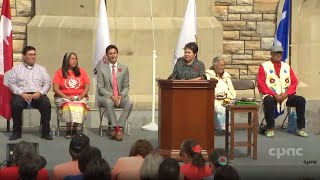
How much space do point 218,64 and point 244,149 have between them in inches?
68.8

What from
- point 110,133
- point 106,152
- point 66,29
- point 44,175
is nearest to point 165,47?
Result: point 66,29

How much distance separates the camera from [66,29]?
48.1 ft

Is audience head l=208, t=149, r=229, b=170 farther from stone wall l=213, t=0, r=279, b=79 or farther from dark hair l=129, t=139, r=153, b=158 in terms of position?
stone wall l=213, t=0, r=279, b=79

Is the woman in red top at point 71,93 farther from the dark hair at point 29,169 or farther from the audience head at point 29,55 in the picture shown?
the dark hair at point 29,169

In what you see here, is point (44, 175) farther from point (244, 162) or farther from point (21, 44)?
point (21, 44)

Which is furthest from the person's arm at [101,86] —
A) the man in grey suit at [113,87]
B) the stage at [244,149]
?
the stage at [244,149]

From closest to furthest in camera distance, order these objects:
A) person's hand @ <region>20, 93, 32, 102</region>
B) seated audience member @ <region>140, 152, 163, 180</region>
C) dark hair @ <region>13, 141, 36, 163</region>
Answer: seated audience member @ <region>140, 152, 163, 180</region>, dark hair @ <region>13, 141, 36, 163</region>, person's hand @ <region>20, 93, 32, 102</region>

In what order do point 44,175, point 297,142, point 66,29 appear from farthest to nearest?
point 66,29
point 297,142
point 44,175

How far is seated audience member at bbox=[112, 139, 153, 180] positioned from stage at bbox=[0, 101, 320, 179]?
200 centimetres

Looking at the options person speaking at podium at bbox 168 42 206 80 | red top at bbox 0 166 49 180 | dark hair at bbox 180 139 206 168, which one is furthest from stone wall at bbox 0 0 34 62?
red top at bbox 0 166 49 180

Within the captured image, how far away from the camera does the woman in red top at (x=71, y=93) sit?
12.2 m

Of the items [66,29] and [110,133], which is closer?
[110,133]

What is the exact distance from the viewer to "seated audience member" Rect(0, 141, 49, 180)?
660cm

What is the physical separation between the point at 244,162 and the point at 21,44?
5.91m
